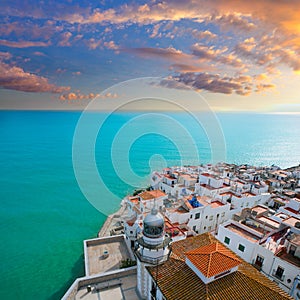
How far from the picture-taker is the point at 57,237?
3731 cm

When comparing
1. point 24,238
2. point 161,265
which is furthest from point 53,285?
point 161,265

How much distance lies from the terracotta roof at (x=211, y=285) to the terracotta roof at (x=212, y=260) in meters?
0.76

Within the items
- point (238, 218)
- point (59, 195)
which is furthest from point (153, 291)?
point (59, 195)

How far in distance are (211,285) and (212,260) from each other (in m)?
1.45

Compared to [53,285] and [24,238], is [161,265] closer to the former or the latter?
[53,285]

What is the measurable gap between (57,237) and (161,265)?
28.6m

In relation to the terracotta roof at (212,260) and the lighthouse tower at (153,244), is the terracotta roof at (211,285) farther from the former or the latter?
the terracotta roof at (212,260)

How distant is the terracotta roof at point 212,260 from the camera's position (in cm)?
1369

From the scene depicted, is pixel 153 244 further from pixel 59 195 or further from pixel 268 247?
pixel 59 195

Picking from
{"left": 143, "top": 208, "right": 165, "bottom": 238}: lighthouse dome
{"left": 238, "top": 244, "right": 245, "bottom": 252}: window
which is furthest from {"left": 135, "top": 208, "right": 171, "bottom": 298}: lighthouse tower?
{"left": 238, "top": 244, "right": 245, "bottom": 252}: window

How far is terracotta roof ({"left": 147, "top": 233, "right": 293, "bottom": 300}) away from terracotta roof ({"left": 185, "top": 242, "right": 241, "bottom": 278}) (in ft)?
2.50

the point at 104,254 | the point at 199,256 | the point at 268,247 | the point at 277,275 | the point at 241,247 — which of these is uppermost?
the point at 199,256

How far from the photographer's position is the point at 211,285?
13523mm

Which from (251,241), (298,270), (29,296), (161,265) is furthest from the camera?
(29,296)
